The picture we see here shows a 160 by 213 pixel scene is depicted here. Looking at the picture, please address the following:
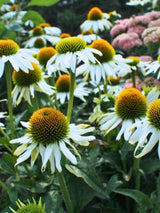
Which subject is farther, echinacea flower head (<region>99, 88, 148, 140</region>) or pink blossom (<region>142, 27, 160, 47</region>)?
pink blossom (<region>142, 27, 160, 47</region>)

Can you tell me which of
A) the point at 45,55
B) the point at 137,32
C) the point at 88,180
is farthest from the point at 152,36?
the point at 88,180

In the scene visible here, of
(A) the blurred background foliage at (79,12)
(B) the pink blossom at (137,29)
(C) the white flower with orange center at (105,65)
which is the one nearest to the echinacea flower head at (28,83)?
(C) the white flower with orange center at (105,65)

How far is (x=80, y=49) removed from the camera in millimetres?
1141

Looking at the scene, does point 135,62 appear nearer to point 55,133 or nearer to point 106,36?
point 55,133

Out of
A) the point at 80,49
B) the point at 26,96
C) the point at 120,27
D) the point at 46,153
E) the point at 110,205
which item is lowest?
the point at 110,205

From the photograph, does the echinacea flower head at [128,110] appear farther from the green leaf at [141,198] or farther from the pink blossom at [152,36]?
the pink blossom at [152,36]

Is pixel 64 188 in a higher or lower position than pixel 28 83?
lower

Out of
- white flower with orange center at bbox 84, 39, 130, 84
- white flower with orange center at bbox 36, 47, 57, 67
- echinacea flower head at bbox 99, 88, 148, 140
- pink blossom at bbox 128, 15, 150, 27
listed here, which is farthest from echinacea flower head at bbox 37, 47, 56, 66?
pink blossom at bbox 128, 15, 150, 27

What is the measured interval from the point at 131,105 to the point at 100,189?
33 cm

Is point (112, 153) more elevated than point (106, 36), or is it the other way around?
point (106, 36)

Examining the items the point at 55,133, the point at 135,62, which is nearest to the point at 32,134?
the point at 55,133

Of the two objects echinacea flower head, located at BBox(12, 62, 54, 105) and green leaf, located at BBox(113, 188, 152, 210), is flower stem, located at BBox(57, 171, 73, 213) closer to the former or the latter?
green leaf, located at BBox(113, 188, 152, 210)

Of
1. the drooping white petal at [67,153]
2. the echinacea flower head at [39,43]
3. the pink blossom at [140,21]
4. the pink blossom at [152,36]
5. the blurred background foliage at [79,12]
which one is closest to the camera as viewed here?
the drooping white petal at [67,153]

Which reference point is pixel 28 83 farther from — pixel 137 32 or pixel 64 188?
pixel 137 32
